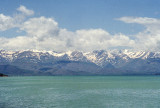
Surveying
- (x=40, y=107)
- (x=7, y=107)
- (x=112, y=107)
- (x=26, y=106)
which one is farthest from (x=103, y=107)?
(x=7, y=107)

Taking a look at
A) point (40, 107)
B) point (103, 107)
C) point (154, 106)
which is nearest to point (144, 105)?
point (154, 106)

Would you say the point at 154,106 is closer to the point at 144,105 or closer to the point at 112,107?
the point at 144,105

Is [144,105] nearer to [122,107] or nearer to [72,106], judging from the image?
[122,107]

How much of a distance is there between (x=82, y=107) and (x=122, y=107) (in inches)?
495

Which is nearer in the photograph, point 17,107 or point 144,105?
point 17,107

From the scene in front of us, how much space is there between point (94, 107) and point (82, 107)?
12.5 ft

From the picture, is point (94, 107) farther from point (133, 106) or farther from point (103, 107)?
point (133, 106)

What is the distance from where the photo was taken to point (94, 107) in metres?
71.7

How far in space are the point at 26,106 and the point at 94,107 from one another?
851 inches

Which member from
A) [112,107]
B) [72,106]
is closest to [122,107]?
[112,107]

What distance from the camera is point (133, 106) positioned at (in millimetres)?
73312

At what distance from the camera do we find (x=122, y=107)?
71250mm

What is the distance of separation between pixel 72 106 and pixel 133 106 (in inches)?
777

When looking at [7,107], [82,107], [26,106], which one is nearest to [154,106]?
[82,107]
